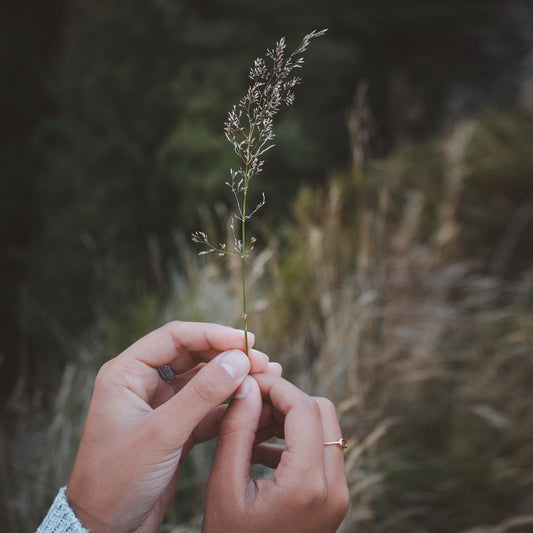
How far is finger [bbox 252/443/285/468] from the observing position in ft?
3.60

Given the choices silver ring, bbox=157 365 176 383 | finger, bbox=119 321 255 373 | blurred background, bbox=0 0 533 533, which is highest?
blurred background, bbox=0 0 533 533

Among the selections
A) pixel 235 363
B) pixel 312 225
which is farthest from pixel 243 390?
pixel 312 225

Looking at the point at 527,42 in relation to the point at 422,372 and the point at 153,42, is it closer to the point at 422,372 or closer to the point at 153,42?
the point at 153,42

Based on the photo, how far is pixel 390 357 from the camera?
2328 millimetres

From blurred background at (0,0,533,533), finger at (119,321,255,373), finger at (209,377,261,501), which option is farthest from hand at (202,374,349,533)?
blurred background at (0,0,533,533)

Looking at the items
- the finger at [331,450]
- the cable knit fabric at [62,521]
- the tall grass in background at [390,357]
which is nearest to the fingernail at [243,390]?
the finger at [331,450]

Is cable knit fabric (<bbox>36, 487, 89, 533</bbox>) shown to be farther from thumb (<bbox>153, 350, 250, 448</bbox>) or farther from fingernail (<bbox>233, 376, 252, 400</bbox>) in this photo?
fingernail (<bbox>233, 376, 252, 400</bbox>)

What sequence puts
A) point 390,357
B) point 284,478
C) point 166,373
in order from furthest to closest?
1. point 390,357
2. point 166,373
3. point 284,478

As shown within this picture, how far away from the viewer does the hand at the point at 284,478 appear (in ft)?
2.79

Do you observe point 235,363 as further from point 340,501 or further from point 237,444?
point 340,501

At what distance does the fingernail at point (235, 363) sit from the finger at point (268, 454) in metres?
0.28

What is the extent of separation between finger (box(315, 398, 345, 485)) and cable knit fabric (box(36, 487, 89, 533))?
48cm

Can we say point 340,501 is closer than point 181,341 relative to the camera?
Yes

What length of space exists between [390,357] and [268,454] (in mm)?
1363
